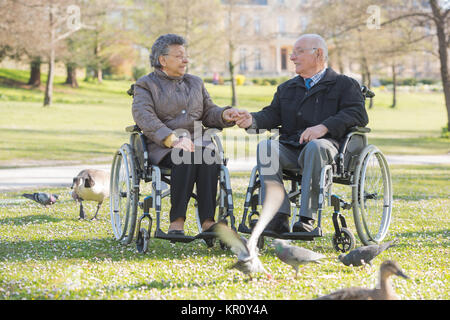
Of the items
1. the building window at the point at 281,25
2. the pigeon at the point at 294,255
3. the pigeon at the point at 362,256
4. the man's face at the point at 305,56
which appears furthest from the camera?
the building window at the point at 281,25

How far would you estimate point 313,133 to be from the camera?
5.20 metres

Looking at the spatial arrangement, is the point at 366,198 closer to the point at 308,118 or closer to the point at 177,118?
the point at 308,118

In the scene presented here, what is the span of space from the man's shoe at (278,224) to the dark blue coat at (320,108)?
0.70 metres

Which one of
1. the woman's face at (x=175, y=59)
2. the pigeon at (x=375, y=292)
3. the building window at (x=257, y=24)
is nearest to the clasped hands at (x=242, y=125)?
the woman's face at (x=175, y=59)

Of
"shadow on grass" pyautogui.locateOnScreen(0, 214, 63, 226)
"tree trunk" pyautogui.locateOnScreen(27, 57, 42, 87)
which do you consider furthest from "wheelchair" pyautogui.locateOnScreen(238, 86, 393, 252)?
"tree trunk" pyautogui.locateOnScreen(27, 57, 42, 87)

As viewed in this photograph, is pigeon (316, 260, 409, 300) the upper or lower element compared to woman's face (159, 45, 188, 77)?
lower

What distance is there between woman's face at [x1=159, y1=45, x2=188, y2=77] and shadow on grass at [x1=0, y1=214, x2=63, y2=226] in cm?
235

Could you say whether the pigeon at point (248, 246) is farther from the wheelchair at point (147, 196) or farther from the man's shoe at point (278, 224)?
the wheelchair at point (147, 196)

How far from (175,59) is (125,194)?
3.83 feet

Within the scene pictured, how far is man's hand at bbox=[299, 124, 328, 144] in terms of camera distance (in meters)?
5.19

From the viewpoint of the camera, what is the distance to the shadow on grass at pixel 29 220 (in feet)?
21.8

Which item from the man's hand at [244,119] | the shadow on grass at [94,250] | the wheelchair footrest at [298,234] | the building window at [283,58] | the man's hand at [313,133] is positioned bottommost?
the shadow on grass at [94,250]

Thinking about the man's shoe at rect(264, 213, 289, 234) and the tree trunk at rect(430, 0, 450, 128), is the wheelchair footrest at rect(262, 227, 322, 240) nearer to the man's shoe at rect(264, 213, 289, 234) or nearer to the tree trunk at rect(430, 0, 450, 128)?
the man's shoe at rect(264, 213, 289, 234)

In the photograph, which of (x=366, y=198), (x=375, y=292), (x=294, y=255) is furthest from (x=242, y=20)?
(x=375, y=292)
